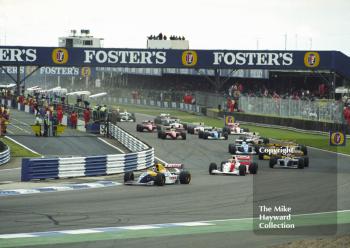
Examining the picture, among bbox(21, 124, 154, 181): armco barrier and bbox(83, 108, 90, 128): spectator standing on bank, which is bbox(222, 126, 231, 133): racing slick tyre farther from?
bbox(21, 124, 154, 181): armco barrier

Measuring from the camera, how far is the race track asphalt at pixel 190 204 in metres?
15.7

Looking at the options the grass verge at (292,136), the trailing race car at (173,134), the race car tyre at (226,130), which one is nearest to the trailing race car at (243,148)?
the grass verge at (292,136)

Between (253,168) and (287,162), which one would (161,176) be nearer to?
(253,168)

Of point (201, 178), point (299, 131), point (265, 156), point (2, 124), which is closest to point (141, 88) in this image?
point (299, 131)

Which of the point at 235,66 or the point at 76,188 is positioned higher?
the point at 235,66

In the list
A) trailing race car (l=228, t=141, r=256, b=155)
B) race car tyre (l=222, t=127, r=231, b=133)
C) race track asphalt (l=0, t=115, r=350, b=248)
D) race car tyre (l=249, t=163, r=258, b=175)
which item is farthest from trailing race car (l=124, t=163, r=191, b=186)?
race car tyre (l=222, t=127, r=231, b=133)

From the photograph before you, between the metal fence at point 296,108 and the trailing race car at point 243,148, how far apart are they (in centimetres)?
1149

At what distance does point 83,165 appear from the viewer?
1139 inches

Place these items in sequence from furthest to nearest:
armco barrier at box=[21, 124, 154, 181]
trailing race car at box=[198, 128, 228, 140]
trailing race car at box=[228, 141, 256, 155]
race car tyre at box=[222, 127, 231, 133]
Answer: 1. race car tyre at box=[222, 127, 231, 133]
2. trailing race car at box=[198, 128, 228, 140]
3. trailing race car at box=[228, 141, 256, 155]
4. armco barrier at box=[21, 124, 154, 181]

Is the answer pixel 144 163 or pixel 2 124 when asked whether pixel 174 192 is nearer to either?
pixel 144 163

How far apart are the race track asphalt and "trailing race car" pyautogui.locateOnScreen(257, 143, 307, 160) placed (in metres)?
1.45

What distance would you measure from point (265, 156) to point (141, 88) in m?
63.3

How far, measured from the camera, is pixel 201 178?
93.9 feet

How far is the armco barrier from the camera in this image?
26969 millimetres
